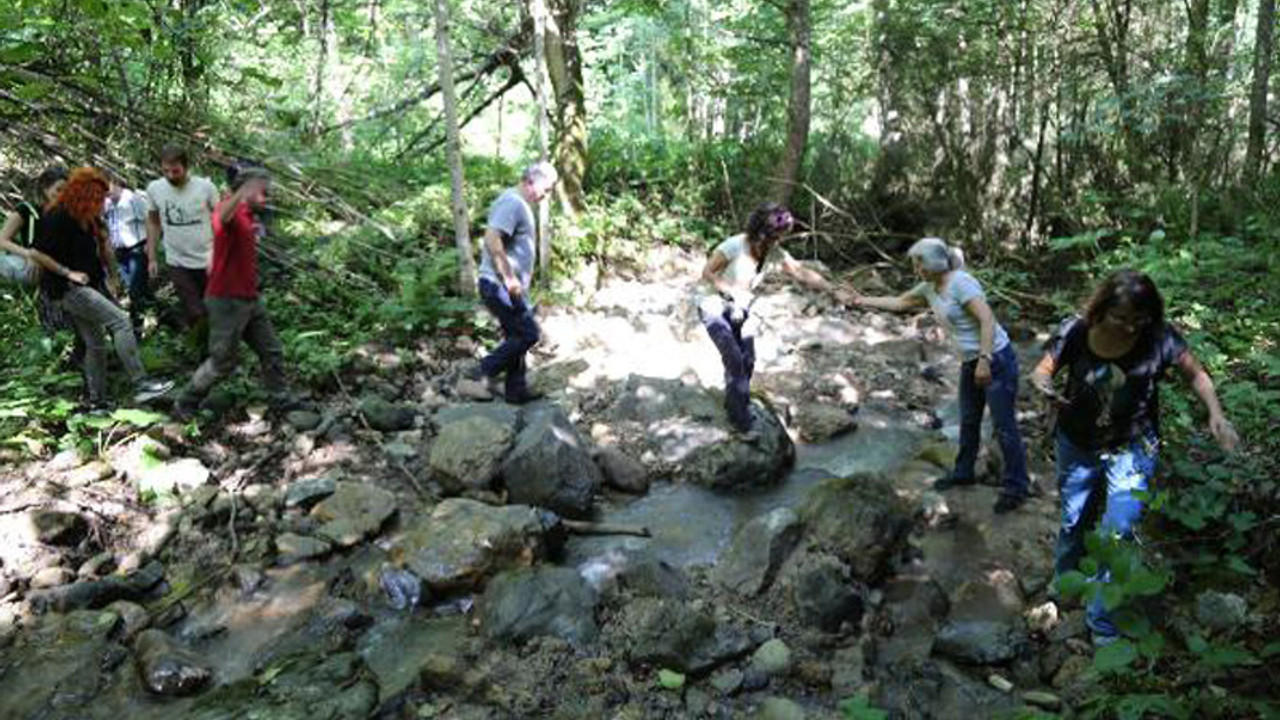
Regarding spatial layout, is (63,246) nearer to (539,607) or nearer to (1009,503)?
(539,607)

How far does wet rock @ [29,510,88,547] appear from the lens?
528cm

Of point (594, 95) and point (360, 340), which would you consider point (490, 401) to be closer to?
point (360, 340)

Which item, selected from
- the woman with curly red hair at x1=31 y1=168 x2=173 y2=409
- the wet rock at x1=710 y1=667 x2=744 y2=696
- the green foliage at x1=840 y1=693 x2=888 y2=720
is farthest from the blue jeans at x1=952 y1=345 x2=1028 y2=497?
the woman with curly red hair at x1=31 y1=168 x2=173 y2=409

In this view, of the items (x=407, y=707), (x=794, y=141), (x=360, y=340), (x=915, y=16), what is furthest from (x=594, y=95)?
(x=407, y=707)

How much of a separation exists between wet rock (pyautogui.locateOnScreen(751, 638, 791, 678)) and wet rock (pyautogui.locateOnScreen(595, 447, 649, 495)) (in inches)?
87.4

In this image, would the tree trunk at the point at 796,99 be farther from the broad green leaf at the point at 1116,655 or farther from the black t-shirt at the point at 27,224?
the broad green leaf at the point at 1116,655

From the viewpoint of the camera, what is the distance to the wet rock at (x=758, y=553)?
525cm

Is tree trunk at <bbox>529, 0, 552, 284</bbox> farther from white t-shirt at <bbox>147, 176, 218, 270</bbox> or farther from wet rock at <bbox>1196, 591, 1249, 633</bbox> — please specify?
wet rock at <bbox>1196, 591, 1249, 633</bbox>

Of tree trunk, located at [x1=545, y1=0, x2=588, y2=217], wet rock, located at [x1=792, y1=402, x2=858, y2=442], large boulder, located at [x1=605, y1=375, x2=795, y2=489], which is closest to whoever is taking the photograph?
large boulder, located at [x1=605, y1=375, x2=795, y2=489]

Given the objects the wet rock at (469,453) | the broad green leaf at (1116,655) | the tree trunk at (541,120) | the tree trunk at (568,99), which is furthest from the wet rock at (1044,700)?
the tree trunk at (568,99)

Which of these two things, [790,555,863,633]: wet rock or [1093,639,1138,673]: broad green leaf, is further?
[790,555,863,633]: wet rock

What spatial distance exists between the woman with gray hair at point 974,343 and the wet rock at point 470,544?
2804 mm

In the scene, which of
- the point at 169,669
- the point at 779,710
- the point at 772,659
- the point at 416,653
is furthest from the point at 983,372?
the point at 169,669

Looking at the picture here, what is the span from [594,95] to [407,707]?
12200 mm
